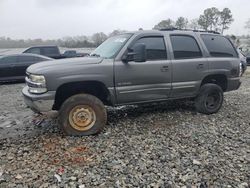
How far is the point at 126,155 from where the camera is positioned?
4.87 m

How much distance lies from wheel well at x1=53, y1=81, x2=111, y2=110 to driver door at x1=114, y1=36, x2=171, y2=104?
277 mm

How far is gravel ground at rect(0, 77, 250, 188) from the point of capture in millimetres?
4129

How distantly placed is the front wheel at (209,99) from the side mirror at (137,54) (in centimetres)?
204

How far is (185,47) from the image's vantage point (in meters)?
6.93

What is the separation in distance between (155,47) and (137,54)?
2.62 feet

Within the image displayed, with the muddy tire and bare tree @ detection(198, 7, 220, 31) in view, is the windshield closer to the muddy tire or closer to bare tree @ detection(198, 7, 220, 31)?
the muddy tire

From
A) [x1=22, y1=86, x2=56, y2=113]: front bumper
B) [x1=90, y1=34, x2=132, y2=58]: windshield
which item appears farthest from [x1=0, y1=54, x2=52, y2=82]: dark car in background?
[x1=22, y1=86, x2=56, y2=113]: front bumper

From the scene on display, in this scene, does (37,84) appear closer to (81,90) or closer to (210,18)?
(81,90)

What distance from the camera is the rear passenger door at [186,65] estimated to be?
264 inches

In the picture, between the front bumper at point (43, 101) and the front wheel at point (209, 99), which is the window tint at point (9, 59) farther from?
the front wheel at point (209, 99)

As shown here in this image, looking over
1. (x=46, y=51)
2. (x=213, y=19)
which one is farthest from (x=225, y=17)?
(x=46, y=51)

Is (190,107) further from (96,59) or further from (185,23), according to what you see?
(185,23)

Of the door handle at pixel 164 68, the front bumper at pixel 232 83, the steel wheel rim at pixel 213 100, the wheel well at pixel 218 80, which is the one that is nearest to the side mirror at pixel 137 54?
the door handle at pixel 164 68

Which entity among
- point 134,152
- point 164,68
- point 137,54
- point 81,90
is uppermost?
point 137,54
